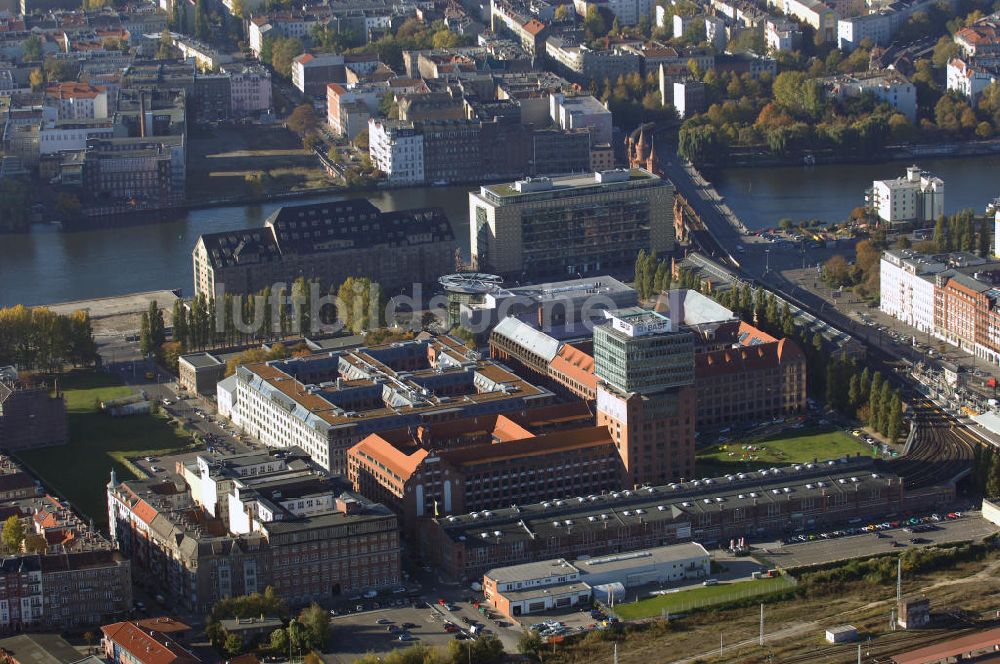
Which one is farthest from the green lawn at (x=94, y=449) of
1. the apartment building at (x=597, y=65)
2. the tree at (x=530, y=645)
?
the apartment building at (x=597, y=65)

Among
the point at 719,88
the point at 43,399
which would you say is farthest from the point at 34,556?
the point at 719,88

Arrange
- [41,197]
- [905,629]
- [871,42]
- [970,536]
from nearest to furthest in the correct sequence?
[905,629] → [970,536] → [41,197] → [871,42]

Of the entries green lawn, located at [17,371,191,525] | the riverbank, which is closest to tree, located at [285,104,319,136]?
the riverbank

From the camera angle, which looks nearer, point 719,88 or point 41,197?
point 41,197

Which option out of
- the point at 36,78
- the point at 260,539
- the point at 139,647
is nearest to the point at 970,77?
the point at 36,78

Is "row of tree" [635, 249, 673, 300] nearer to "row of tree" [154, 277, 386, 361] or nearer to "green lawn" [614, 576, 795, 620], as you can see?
"row of tree" [154, 277, 386, 361]

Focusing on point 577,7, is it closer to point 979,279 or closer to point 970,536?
point 979,279

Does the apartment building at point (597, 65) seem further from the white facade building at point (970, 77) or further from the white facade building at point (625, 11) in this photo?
the white facade building at point (970, 77)
